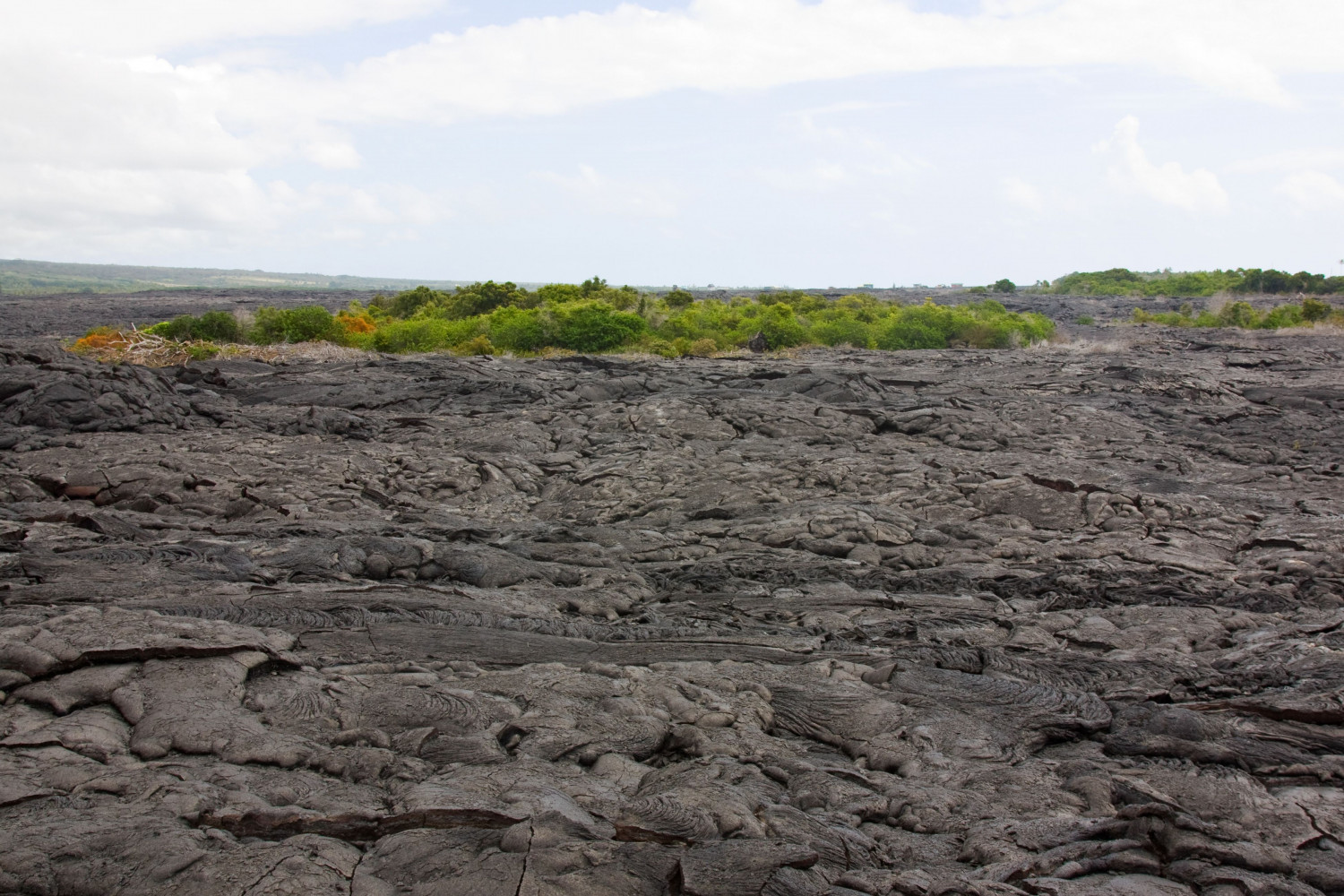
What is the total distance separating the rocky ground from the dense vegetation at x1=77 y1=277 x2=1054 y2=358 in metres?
14.3

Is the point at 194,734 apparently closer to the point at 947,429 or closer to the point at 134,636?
the point at 134,636

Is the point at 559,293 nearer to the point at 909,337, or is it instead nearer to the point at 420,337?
the point at 420,337

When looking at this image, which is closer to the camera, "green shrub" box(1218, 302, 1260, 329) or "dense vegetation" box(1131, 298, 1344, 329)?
"dense vegetation" box(1131, 298, 1344, 329)

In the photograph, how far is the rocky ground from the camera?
400 cm

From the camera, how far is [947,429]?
52.2ft

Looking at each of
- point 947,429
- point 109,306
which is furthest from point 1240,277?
point 109,306

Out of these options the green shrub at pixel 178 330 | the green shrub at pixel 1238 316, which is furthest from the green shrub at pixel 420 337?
the green shrub at pixel 1238 316

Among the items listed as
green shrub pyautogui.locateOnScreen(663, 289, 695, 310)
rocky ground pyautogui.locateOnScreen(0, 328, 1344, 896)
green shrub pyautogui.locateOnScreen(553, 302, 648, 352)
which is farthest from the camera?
green shrub pyautogui.locateOnScreen(663, 289, 695, 310)

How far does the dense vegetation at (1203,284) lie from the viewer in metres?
Result: 66.4

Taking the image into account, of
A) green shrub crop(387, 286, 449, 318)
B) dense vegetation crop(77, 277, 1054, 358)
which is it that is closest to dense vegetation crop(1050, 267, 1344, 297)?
dense vegetation crop(77, 277, 1054, 358)

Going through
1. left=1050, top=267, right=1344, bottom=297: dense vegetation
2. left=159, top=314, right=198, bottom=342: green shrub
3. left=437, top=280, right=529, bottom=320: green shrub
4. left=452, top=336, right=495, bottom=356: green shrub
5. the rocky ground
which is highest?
left=1050, top=267, right=1344, bottom=297: dense vegetation

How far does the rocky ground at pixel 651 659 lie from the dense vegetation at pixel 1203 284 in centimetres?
6471

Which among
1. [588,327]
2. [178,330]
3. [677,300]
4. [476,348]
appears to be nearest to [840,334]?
[588,327]

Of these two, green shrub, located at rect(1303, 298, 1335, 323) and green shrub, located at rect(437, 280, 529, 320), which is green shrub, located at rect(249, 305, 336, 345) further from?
green shrub, located at rect(1303, 298, 1335, 323)
